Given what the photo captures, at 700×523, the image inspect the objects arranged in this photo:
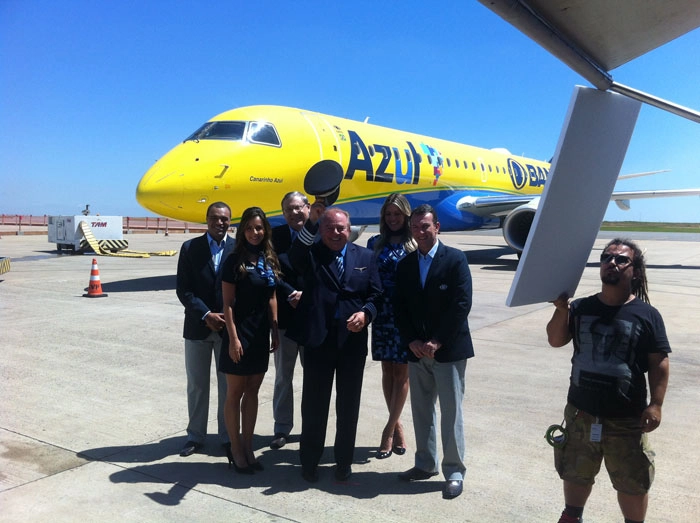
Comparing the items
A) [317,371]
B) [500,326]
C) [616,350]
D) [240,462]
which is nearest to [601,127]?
[616,350]

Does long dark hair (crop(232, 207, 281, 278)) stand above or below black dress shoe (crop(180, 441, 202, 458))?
above

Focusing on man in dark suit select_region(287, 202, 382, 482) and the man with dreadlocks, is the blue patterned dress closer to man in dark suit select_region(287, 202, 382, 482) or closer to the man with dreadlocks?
man in dark suit select_region(287, 202, 382, 482)

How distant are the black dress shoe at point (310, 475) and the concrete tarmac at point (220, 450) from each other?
40 mm

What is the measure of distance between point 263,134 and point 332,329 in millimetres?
8164

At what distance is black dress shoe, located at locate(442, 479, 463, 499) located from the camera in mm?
3408

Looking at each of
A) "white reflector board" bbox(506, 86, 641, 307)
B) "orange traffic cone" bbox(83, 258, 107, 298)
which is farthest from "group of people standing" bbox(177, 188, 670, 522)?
"orange traffic cone" bbox(83, 258, 107, 298)

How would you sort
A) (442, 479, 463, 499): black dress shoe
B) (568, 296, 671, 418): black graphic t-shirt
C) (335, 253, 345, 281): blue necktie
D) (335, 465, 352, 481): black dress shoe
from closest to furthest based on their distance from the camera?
1. (568, 296, 671, 418): black graphic t-shirt
2. (442, 479, 463, 499): black dress shoe
3. (335, 465, 352, 481): black dress shoe
4. (335, 253, 345, 281): blue necktie

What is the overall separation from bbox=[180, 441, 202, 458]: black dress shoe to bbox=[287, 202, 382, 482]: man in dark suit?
2.59 ft

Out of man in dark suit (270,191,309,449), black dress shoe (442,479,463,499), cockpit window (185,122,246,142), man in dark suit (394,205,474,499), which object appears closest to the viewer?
black dress shoe (442,479,463,499)

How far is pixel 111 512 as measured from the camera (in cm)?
312

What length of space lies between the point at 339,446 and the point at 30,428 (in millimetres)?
2254

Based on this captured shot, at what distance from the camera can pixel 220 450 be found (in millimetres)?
4094

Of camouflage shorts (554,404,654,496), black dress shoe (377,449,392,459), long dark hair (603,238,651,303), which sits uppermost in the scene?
long dark hair (603,238,651,303)

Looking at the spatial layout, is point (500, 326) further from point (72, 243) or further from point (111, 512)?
point (72, 243)
